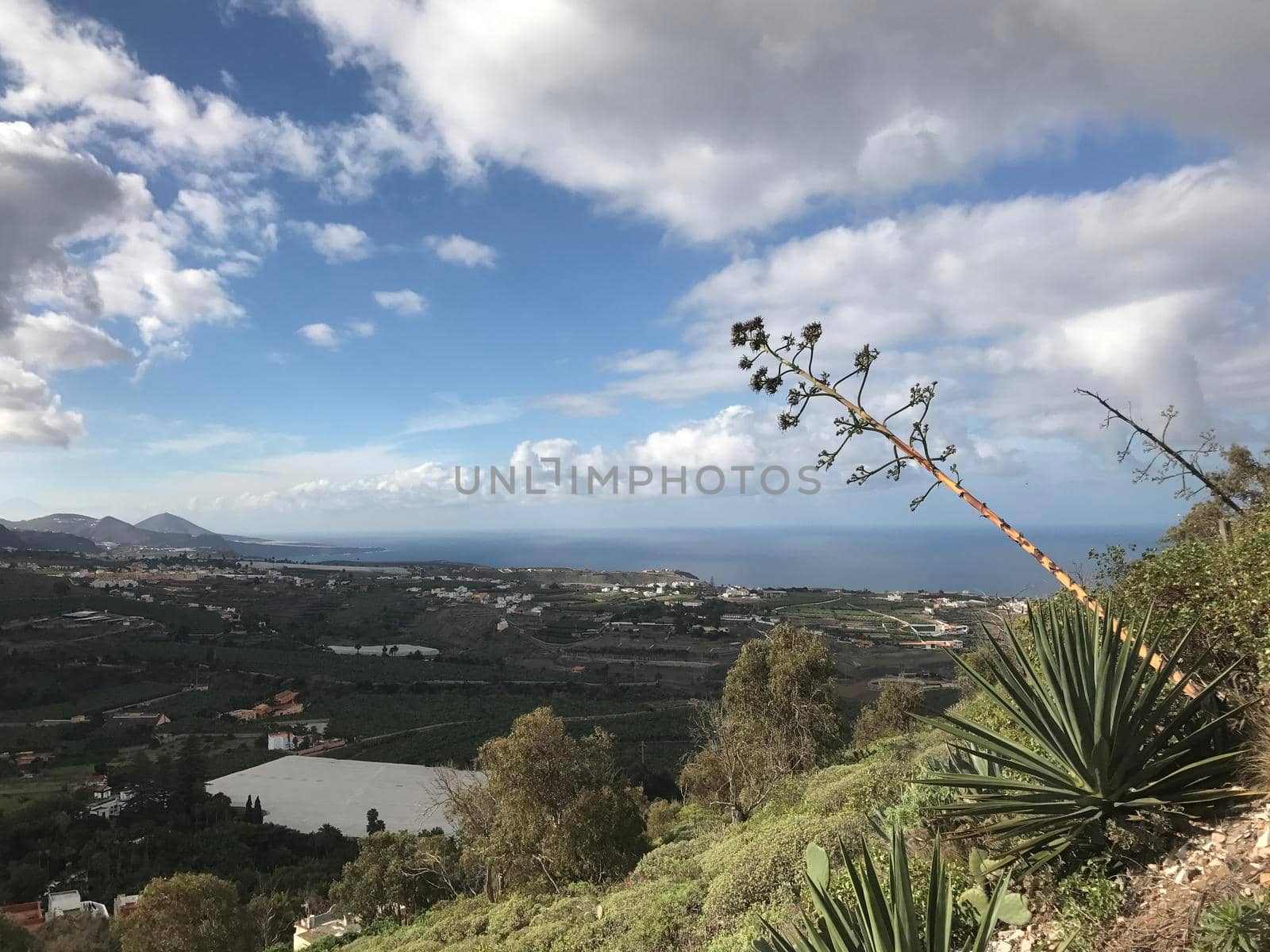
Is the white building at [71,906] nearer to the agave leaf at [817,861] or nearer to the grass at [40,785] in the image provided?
the grass at [40,785]

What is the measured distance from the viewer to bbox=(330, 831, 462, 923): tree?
14.0m

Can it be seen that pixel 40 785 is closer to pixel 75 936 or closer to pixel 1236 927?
pixel 75 936

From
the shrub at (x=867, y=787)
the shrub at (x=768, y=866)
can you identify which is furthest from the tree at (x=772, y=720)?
the shrub at (x=768, y=866)

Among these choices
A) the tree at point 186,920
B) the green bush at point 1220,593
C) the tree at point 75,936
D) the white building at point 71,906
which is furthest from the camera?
the white building at point 71,906

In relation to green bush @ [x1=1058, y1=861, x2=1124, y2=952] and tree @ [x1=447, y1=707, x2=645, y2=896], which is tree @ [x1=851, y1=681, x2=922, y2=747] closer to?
tree @ [x1=447, y1=707, x2=645, y2=896]

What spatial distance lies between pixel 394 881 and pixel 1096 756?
15310 millimetres

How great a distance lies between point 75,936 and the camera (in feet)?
53.5

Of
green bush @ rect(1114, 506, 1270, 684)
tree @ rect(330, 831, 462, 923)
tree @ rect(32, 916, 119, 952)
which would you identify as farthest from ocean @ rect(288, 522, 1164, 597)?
tree @ rect(32, 916, 119, 952)

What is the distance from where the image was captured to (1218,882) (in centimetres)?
260

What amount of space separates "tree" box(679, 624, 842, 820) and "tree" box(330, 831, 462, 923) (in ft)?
19.0

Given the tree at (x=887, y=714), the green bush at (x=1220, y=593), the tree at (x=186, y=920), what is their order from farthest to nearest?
the tree at (x=887, y=714)
the tree at (x=186, y=920)
the green bush at (x=1220, y=593)

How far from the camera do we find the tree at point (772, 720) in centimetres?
1370

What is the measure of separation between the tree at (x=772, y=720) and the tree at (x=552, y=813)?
2.76m

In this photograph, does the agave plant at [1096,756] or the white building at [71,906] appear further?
the white building at [71,906]
